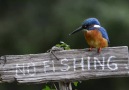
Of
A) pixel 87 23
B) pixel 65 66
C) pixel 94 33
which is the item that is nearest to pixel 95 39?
pixel 94 33

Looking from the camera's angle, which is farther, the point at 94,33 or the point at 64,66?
the point at 94,33

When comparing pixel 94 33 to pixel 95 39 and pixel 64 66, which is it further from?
pixel 64 66

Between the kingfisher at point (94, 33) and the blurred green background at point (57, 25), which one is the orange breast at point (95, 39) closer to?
the kingfisher at point (94, 33)

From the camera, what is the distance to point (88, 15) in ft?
38.5

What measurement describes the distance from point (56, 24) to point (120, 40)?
Answer: 113 centimetres

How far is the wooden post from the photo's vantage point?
198 inches

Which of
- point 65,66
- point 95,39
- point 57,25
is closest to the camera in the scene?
point 65,66

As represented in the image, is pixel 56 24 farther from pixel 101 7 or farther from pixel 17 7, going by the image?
pixel 17 7

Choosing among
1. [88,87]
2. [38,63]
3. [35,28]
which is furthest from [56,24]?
[38,63]

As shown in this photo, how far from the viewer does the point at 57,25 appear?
39.8 ft

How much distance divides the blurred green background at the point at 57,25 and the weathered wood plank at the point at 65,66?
6338 mm

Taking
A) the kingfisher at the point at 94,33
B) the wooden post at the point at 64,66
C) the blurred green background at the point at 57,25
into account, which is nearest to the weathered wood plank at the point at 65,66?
the wooden post at the point at 64,66

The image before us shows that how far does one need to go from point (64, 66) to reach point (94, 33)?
46 centimetres

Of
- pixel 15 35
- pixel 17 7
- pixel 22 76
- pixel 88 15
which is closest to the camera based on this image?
pixel 22 76
